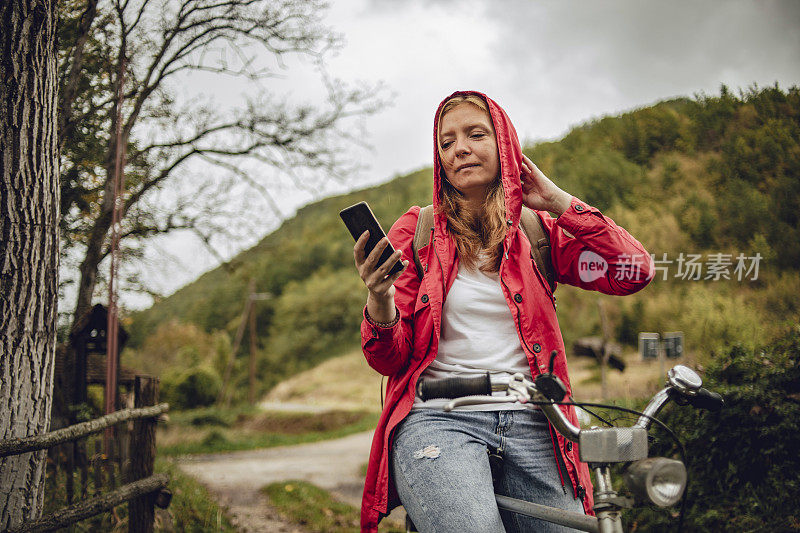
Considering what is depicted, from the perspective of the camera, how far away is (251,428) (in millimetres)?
21531

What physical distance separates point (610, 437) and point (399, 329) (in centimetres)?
64

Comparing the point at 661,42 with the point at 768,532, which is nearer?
the point at 768,532

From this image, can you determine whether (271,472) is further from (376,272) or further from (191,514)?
(376,272)

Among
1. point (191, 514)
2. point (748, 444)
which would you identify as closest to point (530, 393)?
point (748, 444)

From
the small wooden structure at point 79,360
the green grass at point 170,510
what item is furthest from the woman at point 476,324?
the small wooden structure at point 79,360

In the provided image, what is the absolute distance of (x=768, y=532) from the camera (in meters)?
3.14

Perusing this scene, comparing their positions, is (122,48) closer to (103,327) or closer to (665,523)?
(103,327)

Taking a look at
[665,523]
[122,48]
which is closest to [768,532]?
[665,523]

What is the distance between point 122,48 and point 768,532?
5.67m

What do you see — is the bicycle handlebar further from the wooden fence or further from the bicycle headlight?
the wooden fence

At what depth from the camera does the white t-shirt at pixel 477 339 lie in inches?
67.2

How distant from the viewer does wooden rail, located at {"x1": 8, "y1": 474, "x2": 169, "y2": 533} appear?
258 centimetres

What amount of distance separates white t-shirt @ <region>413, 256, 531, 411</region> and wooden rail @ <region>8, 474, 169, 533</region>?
1997 mm

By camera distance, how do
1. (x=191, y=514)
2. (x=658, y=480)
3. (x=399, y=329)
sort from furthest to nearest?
(x=191, y=514) < (x=399, y=329) < (x=658, y=480)
